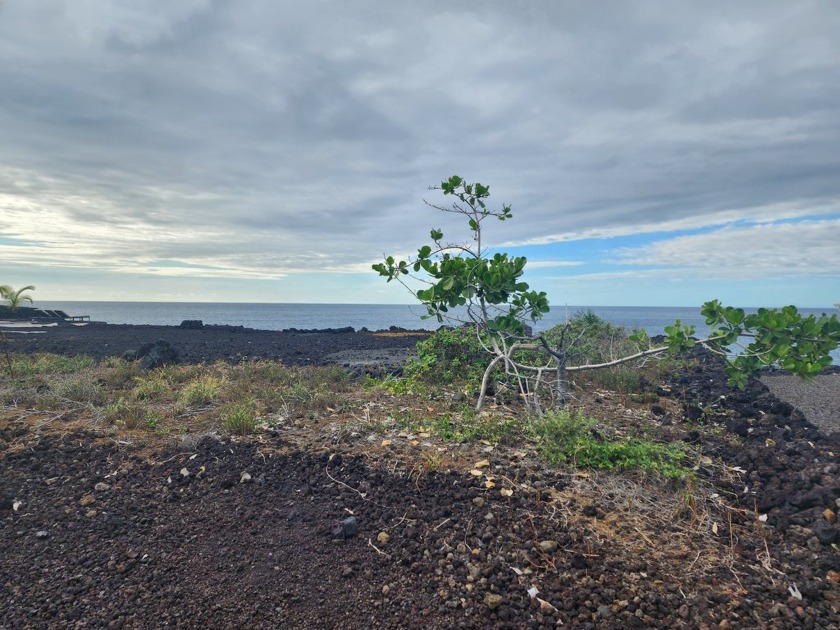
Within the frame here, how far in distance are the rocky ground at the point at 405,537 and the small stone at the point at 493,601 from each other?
17mm

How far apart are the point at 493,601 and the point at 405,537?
2.56 ft

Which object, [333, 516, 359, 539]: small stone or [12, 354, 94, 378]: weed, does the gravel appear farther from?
[12, 354, 94, 378]: weed

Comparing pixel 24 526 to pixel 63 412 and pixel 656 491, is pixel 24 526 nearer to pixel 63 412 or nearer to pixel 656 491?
pixel 63 412

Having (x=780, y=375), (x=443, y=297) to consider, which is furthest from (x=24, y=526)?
(x=780, y=375)

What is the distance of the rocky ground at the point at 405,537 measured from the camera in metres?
2.79

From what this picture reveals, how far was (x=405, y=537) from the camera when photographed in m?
3.38

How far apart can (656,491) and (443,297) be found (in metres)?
2.59

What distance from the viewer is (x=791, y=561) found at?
3104mm

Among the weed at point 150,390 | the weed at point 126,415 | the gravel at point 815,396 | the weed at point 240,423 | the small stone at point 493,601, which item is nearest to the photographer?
the small stone at point 493,601

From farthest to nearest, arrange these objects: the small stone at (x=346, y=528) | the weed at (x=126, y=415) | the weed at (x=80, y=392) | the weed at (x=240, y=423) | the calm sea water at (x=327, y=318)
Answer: the calm sea water at (x=327, y=318)
the weed at (x=80, y=392)
the weed at (x=126, y=415)
the weed at (x=240, y=423)
the small stone at (x=346, y=528)

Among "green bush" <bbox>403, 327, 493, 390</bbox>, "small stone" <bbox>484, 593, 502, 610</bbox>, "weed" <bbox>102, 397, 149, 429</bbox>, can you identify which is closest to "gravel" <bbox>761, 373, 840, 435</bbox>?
"green bush" <bbox>403, 327, 493, 390</bbox>

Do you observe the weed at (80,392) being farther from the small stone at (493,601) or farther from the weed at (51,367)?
the small stone at (493,601)

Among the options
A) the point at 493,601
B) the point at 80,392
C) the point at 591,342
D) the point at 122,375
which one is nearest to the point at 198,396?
the point at 80,392

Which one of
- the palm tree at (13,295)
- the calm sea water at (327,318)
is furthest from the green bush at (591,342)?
the palm tree at (13,295)
